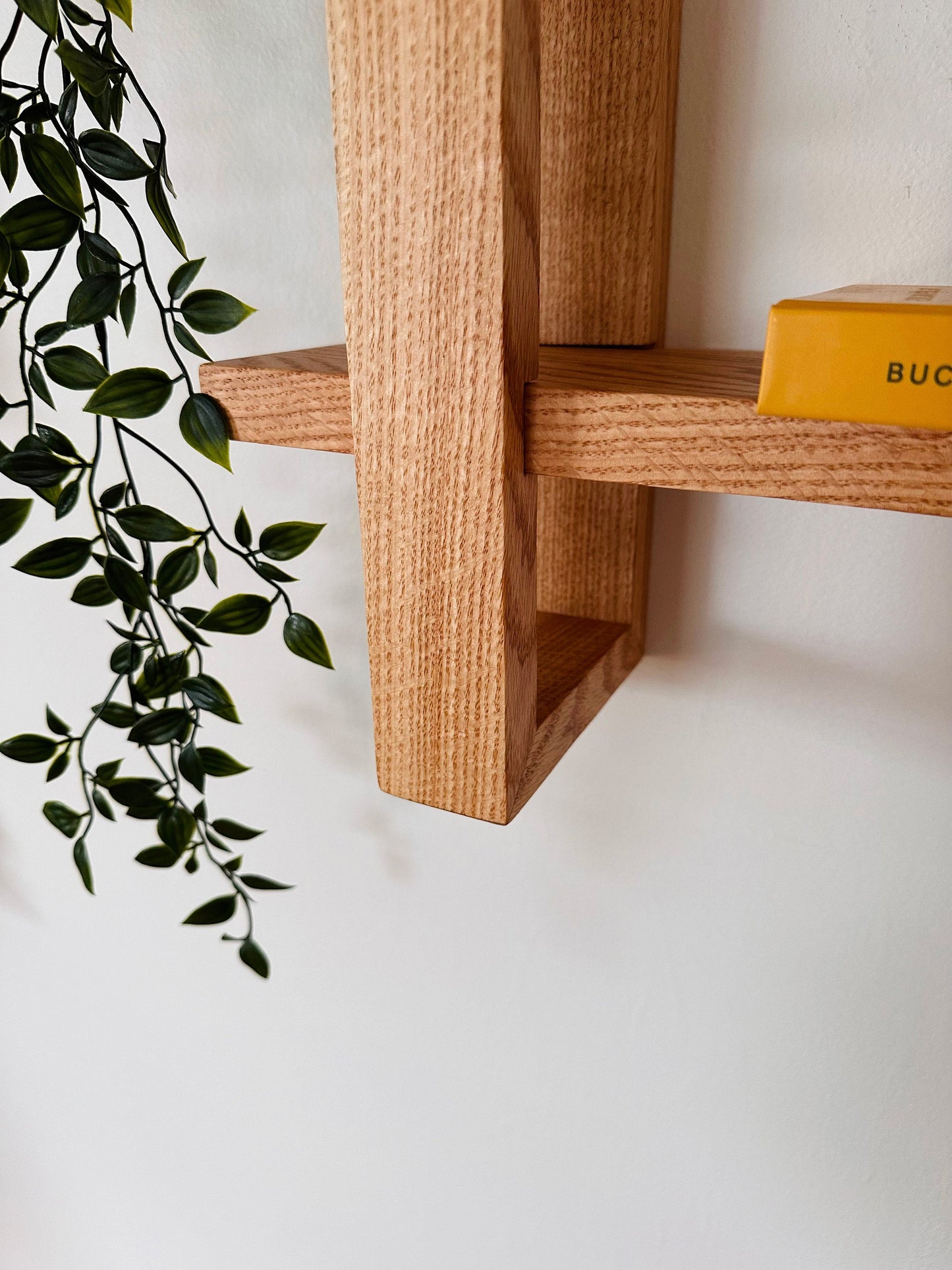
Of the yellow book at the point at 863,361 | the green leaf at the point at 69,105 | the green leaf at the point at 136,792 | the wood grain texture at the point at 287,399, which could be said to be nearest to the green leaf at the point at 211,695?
the green leaf at the point at 136,792

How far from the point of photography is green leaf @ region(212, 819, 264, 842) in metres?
0.68

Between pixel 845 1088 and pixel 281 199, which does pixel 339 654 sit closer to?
pixel 281 199

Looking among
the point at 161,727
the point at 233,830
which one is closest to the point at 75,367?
the point at 161,727

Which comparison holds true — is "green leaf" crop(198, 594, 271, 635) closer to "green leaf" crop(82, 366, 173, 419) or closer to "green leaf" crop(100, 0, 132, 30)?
"green leaf" crop(82, 366, 173, 419)

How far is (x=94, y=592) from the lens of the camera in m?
0.58

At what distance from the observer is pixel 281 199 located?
1.88 ft

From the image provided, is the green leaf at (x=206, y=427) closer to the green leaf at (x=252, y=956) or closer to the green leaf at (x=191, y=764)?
the green leaf at (x=191, y=764)

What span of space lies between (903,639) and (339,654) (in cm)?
37

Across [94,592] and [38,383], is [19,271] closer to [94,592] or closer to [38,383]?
[38,383]

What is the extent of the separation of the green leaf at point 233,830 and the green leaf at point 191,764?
0.05 m

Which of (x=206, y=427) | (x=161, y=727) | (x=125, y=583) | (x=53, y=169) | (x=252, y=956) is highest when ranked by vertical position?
(x=53, y=169)

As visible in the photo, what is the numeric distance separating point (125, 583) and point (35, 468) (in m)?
0.08

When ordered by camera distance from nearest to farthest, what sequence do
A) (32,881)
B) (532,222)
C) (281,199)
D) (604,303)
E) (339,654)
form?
(532,222) → (604,303) → (281,199) → (339,654) → (32,881)

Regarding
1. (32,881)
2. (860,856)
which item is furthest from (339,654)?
(32,881)
